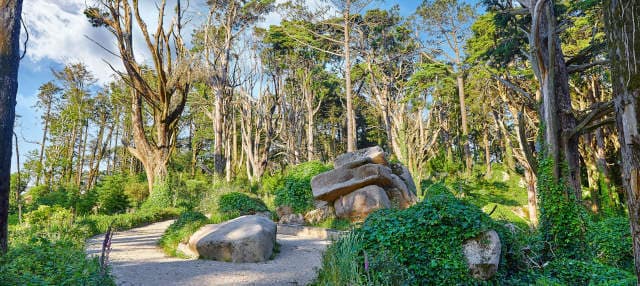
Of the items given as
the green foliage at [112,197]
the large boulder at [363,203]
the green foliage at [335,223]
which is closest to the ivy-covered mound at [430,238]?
the green foliage at [335,223]

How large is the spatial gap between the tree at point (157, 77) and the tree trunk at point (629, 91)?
1331 centimetres

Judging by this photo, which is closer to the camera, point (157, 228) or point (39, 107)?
point (157, 228)

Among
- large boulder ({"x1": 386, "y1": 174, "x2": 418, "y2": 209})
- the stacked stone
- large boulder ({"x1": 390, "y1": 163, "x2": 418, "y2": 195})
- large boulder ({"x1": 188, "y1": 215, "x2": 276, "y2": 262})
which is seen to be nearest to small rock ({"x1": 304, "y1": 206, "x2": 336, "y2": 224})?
the stacked stone

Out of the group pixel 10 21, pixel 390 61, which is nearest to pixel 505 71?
pixel 390 61

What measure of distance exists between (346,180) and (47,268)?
8.11 metres

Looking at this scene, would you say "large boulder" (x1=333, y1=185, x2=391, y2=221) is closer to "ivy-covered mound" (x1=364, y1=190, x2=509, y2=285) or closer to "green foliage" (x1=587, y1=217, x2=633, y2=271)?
"green foliage" (x1=587, y1=217, x2=633, y2=271)

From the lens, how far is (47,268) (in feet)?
13.2

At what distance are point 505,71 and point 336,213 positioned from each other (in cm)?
975

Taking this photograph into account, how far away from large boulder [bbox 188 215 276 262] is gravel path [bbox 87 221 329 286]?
21 centimetres

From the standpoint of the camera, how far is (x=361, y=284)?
143 inches

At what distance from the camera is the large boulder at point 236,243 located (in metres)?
6.31

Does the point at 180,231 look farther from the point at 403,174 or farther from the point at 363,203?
the point at 403,174

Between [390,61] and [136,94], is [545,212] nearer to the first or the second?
[136,94]

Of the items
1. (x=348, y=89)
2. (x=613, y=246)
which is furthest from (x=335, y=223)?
(x=348, y=89)
